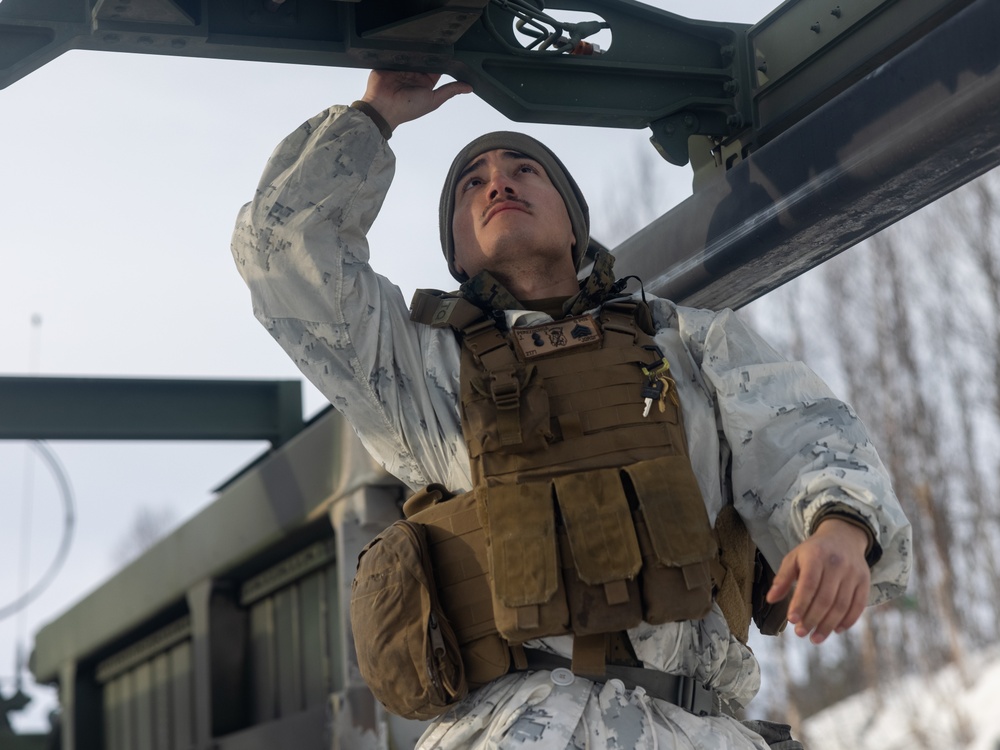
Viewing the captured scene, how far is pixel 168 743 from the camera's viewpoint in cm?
756

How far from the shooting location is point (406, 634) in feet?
8.54

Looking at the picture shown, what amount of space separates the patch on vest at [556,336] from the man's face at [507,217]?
30 centimetres

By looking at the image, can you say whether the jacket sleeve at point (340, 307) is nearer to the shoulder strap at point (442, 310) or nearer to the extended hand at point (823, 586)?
the shoulder strap at point (442, 310)

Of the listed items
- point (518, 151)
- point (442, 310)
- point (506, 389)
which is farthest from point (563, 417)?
point (518, 151)

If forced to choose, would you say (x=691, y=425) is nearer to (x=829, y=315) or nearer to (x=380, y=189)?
(x=380, y=189)

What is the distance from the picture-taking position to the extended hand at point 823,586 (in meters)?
2.18

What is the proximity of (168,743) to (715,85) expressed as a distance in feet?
17.3

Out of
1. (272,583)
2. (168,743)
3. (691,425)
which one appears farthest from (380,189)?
(168,743)

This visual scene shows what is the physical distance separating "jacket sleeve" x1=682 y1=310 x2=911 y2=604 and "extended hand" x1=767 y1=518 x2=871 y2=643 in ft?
0.46

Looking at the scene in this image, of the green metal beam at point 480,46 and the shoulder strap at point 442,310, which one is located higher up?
the green metal beam at point 480,46

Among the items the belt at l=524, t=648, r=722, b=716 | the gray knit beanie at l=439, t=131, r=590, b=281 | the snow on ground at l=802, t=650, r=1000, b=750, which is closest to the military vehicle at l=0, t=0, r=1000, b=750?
the gray knit beanie at l=439, t=131, r=590, b=281

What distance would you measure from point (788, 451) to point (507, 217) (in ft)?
2.79

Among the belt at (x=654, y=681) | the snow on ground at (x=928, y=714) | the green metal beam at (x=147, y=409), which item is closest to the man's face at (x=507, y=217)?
the belt at (x=654, y=681)

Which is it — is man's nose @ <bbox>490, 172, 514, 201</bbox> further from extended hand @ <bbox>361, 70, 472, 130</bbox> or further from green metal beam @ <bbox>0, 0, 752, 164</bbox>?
green metal beam @ <bbox>0, 0, 752, 164</bbox>
